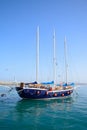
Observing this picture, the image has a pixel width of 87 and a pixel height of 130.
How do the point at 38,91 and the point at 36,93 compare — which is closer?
the point at 36,93

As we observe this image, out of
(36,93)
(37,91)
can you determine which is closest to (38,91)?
(37,91)

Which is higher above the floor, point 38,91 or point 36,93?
point 38,91

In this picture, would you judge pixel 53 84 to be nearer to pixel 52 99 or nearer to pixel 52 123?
pixel 52 99

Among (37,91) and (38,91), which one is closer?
(37,91)

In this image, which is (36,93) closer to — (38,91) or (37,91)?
(37,91)

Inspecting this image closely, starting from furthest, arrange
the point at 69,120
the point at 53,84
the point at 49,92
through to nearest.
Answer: the point at 53,84 → the point at 49,92 → the point at 69,120

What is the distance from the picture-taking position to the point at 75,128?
15922 millimetres

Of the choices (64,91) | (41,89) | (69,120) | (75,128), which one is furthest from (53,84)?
(75,128)

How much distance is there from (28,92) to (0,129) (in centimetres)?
2014

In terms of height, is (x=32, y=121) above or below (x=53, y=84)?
below

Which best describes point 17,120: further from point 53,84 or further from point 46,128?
point 53,84

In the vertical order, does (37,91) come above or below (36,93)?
above

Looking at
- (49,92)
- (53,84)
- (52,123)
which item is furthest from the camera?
(53,84)

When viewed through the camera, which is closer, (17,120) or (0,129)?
(0,129)
